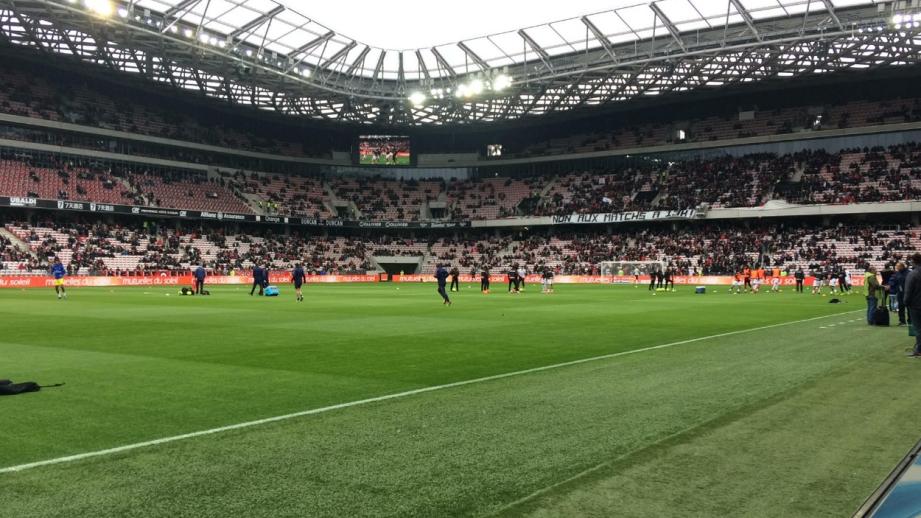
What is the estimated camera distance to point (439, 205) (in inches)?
3602

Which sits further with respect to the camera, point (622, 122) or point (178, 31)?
point (622, 122)

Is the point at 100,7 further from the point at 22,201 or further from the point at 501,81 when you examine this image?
the point at 501,81

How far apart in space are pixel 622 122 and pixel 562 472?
83.6 metres

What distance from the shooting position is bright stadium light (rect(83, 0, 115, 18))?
48.2m

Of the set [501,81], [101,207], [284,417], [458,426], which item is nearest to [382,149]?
[501,81]

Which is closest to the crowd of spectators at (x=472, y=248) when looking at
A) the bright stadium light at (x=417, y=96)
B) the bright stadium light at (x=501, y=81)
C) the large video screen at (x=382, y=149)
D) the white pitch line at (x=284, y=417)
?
the large video screen at (x=382, y=149)

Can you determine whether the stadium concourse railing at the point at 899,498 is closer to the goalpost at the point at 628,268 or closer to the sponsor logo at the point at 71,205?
the goalpost at the point at 628,268

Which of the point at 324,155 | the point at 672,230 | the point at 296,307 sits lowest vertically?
the point at 296,307

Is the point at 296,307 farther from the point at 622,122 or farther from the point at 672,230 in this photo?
the point at 622,122

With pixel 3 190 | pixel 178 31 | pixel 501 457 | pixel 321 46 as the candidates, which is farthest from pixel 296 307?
pixel 3 190

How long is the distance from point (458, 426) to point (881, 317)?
1667 centimetres

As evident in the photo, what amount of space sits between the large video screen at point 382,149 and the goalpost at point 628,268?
3632 centimetres

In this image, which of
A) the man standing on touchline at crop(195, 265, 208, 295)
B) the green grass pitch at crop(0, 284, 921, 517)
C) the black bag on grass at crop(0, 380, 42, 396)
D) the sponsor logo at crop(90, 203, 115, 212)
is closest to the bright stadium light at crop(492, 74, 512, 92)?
the man standing on touchline at crop(195, 265, 208, 295)

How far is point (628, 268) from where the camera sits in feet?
206
